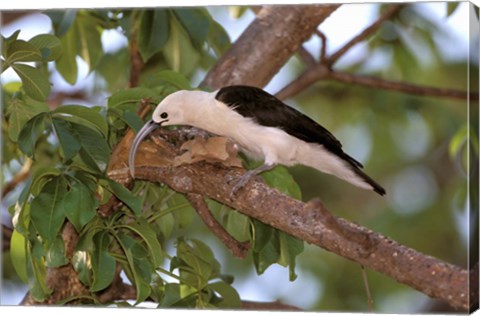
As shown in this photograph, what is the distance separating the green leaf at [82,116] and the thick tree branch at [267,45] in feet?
2.16

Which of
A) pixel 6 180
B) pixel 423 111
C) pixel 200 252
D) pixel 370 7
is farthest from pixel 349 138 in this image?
pixel 6 180

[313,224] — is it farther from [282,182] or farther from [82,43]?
[82,43]

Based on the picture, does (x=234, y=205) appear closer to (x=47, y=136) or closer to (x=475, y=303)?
(x=475, y=303)

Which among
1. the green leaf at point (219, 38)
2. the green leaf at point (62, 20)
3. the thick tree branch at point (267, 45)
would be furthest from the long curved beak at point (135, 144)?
the green leaf at point (219, 38)

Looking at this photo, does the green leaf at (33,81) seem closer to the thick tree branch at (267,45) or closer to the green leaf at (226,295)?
the thick tree branch at (267,45)

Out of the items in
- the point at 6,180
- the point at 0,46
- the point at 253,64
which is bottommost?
the point at 6,180

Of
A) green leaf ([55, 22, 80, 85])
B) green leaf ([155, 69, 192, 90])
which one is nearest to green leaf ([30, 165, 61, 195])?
green leaf ([155, 69, 192, 90])

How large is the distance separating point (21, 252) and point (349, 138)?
156 cm

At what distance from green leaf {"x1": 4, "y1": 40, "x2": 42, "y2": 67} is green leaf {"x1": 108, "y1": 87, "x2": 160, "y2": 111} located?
0.26m

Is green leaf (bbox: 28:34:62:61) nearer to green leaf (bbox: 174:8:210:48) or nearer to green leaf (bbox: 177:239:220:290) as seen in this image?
green leaf (bbox: 174:8:210:48)

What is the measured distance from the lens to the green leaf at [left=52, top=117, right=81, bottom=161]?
2703 mm

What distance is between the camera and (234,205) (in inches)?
112

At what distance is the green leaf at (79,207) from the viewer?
268cm

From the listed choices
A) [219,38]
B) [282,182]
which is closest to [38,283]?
[282,182]
